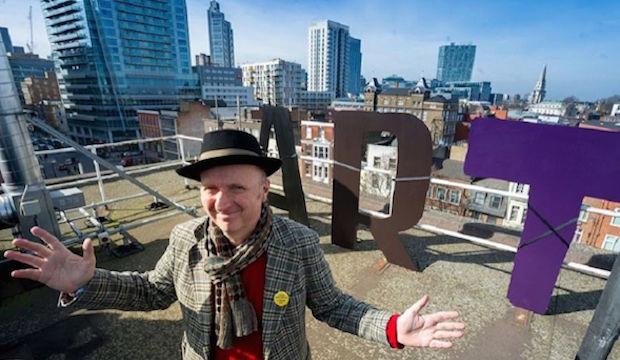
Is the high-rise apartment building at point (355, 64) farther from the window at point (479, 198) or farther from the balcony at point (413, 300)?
the balcony at point (413, 300)

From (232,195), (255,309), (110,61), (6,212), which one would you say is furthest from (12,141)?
(110,61)

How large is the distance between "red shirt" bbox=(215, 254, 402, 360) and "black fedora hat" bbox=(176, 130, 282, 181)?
0.54m

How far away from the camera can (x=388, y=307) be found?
3.30m

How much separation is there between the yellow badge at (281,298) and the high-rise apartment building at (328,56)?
136348mm

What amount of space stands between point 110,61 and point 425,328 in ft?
250

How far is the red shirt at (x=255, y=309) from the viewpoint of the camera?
161 cm

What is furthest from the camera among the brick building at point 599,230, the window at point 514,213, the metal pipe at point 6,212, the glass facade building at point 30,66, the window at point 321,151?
the glass facade building at point 30,66

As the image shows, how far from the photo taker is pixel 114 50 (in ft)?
198

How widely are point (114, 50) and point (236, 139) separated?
7592 cm

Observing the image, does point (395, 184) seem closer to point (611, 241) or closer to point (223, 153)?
point (223, 153)

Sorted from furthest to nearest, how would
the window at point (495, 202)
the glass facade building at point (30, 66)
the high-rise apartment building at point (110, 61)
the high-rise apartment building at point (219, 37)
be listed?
the high-rise apartment building at point (219, 37), the glass facade building at point (30, 66), the high-rise apartment building at point (110, 61), the window at point (495, 202)

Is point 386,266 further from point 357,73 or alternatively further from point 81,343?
point 357,73

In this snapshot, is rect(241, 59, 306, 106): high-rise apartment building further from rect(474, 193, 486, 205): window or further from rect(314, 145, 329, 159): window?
rect(474, 193, 486, 205): window

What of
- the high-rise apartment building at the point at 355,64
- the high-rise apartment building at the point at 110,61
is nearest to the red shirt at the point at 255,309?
the high-rise apartment building at the point at 110,61
